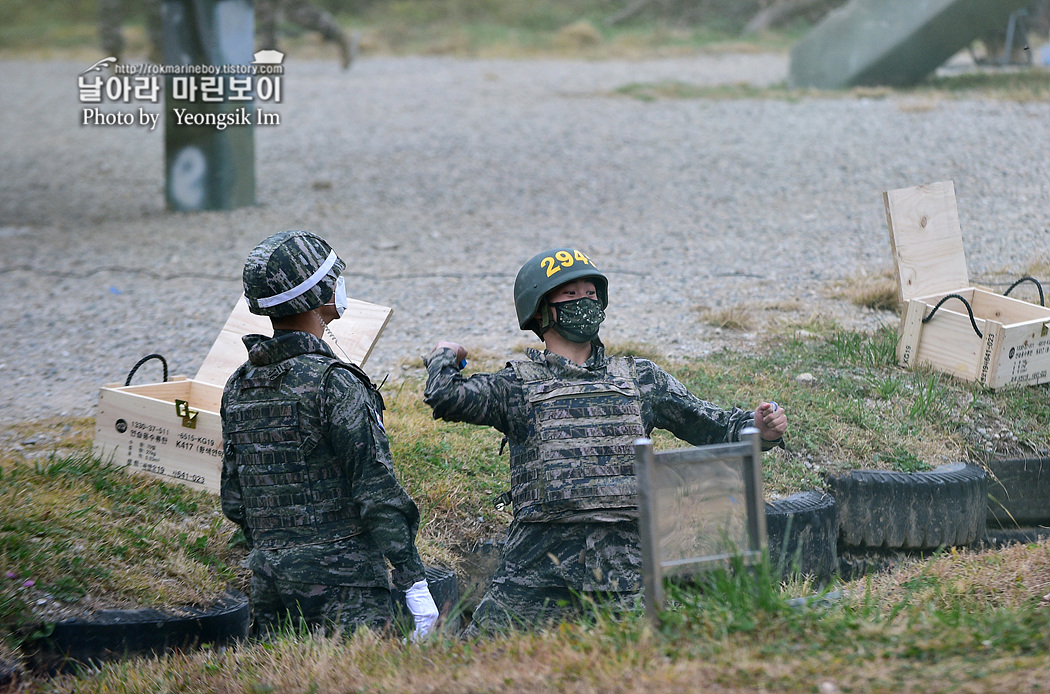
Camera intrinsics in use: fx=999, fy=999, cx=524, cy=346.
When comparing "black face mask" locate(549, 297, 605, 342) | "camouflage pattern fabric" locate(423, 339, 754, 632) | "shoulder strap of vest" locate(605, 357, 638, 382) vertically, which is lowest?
"camouflage pattern fabric" locate(423, 339, 754, 632)

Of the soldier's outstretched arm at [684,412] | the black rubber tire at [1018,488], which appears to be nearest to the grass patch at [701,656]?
the soldier's outstretched arm at [684,412]

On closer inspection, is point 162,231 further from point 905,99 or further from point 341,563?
point 905,99

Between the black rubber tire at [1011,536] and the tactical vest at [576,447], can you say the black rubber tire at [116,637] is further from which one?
the black rubber tire at [1011,536]

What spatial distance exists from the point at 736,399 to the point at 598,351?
222 centimetres

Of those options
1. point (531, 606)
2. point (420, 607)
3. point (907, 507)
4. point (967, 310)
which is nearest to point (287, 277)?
point (420, 607)

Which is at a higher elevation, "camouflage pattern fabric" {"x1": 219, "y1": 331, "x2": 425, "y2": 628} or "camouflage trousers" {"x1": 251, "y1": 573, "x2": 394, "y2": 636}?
A: "camouflage pattern fabric" {"x1": 219, "y1": 331, "x2": 425, "y2": 628}

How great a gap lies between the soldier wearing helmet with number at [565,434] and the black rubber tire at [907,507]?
1.63 m

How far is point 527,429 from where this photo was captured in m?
3.35

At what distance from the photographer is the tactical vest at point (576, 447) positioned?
3248 mm

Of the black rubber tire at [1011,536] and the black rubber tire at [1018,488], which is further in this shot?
the black rubber tire at [1018,488]

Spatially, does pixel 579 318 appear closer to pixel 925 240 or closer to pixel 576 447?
pixel 576 447

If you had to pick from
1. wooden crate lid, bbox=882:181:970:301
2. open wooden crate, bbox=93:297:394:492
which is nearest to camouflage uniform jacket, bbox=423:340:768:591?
open wooden crate, bbox=93:297:394:492

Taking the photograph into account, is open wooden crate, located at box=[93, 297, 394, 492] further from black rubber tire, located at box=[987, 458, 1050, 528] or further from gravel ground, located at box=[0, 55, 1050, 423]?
black rubber tire, located at box=[987, 458, 1050, 528]

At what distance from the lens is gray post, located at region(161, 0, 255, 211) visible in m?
10.7
